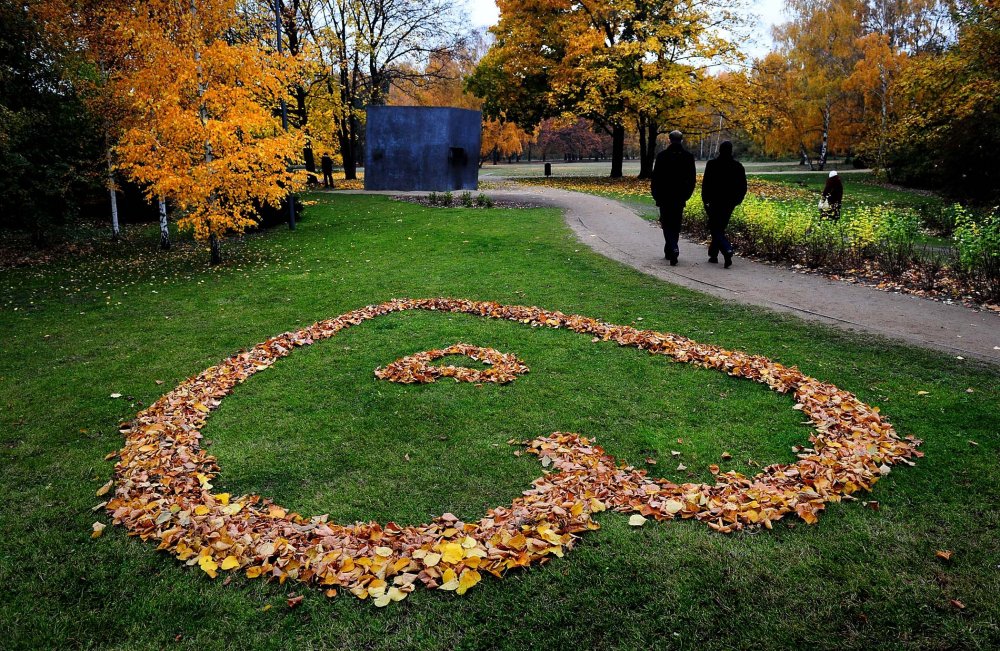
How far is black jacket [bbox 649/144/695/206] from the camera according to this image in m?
9.77

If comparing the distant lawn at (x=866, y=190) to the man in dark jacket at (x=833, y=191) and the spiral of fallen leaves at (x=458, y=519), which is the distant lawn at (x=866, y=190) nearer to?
the man in dark jacket at (x=833, y=191)

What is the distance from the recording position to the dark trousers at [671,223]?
33.3 feet

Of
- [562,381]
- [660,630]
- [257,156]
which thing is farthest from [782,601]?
[257,156]

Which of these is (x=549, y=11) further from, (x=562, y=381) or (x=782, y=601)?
(x=782, y=601)

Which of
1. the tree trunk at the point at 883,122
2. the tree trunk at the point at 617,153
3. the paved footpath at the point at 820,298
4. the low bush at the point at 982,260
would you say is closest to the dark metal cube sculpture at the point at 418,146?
the tree trunk at the point at 617,153

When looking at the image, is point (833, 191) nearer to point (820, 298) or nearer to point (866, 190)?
point (820, 298)

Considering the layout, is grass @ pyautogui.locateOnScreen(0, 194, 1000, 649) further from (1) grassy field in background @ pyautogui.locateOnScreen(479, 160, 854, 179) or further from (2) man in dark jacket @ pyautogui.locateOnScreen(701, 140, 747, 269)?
(1) grassy field in background @ pyautogui.locateOnScreen(479, 160, 854, 179)

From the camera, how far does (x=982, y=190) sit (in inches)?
827

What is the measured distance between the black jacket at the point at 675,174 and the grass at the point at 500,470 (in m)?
1.45

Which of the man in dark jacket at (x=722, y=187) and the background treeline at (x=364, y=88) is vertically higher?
the background treeline at (x=364, y=88)

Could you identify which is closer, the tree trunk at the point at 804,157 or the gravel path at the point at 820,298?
the gravel path at the point at 820,298

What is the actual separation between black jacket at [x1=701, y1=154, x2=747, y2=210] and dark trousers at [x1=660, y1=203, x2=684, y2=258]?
19.4 inches

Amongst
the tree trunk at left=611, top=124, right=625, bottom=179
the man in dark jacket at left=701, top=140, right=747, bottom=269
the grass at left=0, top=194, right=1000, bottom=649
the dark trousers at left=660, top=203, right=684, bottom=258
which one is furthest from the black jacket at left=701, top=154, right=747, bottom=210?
the tree trunk at left=611, top=124, right=625, bottom=179

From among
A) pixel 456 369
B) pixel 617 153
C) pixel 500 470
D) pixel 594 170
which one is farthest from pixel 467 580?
pixel 594 170
